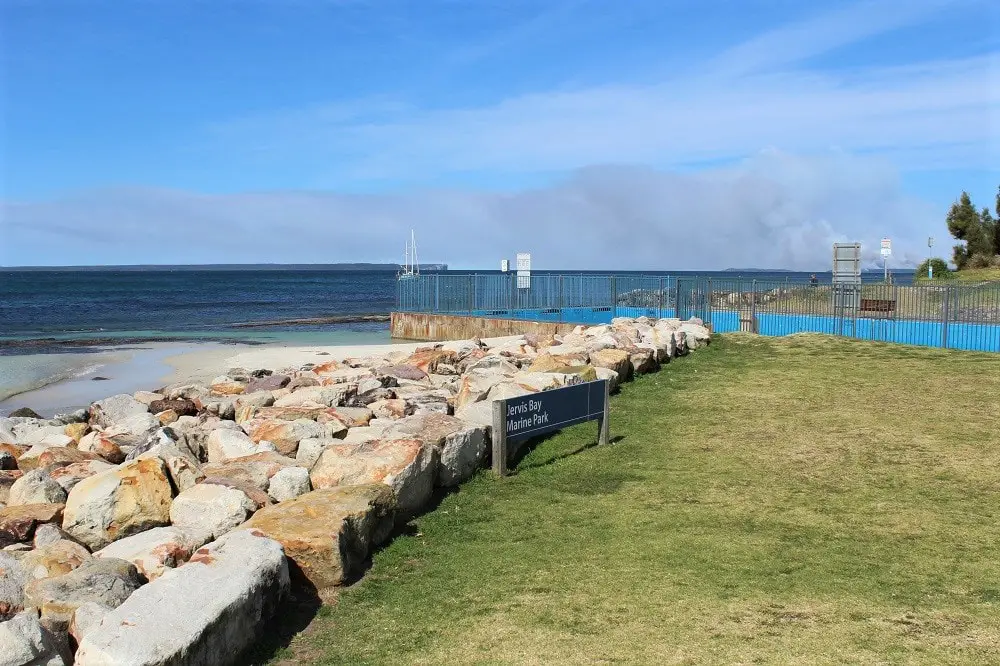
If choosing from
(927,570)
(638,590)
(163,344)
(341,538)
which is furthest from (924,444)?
(163,344)

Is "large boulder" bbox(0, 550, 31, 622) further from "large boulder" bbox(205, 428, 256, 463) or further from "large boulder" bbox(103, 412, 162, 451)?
"large boulder" bbox(103, 412, 162, 451)

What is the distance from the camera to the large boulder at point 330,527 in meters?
5.84

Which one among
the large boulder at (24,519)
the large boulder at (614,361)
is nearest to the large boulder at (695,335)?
the large boulder at (614,361)

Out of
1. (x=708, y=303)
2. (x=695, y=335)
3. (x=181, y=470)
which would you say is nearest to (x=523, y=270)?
(x=708, y=303)

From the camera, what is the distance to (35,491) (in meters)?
7.46

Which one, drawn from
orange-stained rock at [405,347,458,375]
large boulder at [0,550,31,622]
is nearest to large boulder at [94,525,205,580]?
large boulder at [0,550,31,622]

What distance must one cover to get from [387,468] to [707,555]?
8.54 ft

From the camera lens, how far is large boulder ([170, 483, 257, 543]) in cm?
645

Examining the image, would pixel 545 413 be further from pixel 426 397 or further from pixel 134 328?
pixel 134 328

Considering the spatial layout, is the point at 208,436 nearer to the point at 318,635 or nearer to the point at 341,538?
the point at 341,538

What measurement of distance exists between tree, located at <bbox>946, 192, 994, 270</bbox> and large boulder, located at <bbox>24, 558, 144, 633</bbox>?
42.6 meters

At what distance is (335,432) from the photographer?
921 cm

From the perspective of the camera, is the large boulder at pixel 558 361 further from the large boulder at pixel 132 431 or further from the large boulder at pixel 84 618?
the large boulder at pixel 84 618

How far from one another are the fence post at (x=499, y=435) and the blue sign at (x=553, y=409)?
0.06 m
